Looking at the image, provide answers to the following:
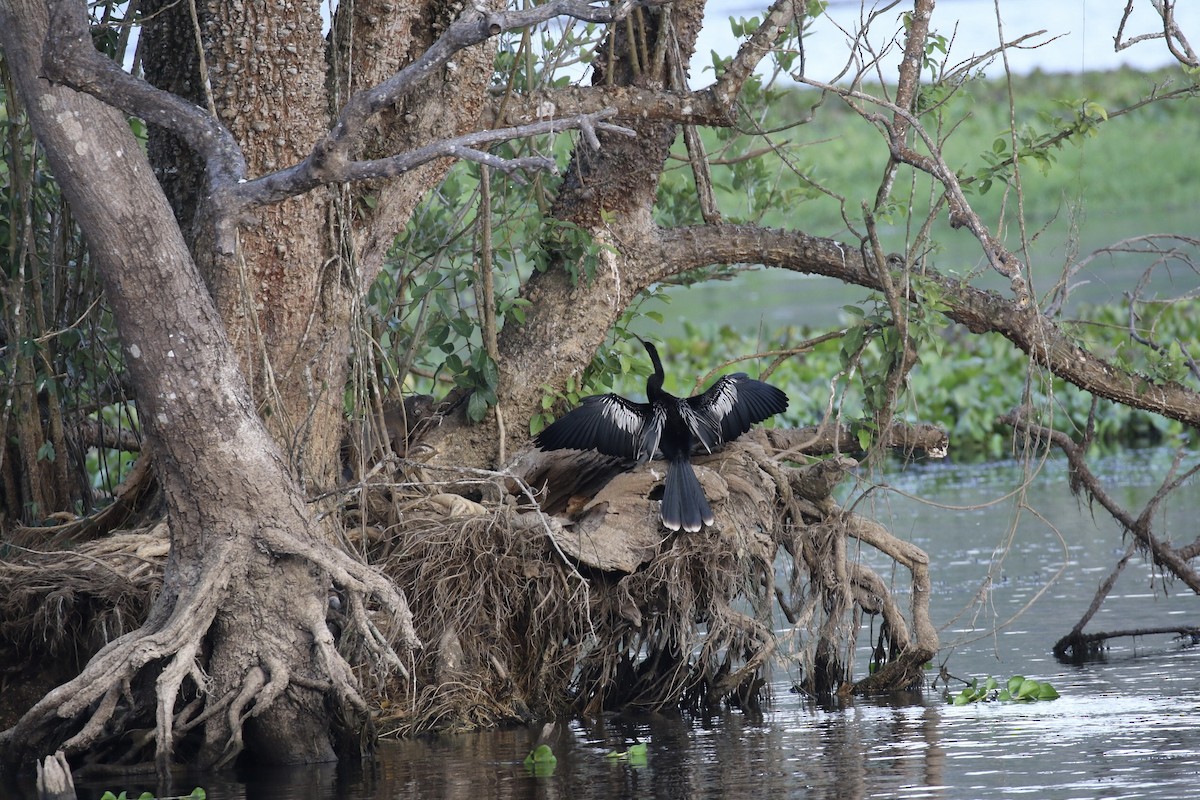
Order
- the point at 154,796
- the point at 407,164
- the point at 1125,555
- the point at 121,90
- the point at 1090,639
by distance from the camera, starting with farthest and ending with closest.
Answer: the point at 1125,555, the point at 1090,639, the point at 154,796, the point at 121,90, the point at 407,164

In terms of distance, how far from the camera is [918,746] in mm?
5152

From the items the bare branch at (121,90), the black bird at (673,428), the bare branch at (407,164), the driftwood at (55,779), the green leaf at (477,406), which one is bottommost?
the driftwood at (55,779)

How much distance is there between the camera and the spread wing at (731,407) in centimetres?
644

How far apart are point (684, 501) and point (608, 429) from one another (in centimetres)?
46

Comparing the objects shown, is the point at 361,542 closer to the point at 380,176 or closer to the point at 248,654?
the point at 248,654

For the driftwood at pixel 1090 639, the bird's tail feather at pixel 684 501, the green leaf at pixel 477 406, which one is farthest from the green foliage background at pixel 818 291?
the driftwood at pixel 1090 639

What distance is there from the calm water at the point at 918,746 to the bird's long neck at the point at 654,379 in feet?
4.41

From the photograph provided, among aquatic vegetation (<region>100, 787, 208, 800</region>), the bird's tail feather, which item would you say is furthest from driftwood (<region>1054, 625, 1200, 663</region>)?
aquatic vegetation (<region>100, 787, 208, 800</region>)

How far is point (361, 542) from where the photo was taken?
6.19 meters

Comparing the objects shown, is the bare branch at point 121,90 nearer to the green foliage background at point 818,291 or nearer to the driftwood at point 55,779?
the green foliage background at point 818,291

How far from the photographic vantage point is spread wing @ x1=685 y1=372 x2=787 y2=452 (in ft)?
21.1

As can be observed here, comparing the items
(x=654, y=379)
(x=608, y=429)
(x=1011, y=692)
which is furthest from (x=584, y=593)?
(x=1011, y=692)

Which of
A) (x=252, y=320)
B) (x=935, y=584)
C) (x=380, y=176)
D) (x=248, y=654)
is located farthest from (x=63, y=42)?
(x=935, y=584)

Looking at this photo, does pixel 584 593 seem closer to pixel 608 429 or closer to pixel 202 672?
pixel 608 429
